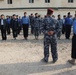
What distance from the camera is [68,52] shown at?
1377 centimetres

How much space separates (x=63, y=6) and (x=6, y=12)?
7585 mm

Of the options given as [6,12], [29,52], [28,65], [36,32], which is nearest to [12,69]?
[28,65]

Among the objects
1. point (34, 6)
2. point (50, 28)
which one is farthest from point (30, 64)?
point (34, 6)

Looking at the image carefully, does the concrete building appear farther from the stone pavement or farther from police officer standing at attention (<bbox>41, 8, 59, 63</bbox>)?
police officer standing at attention (<bbox>41, 8, 59, 63</bbox>)

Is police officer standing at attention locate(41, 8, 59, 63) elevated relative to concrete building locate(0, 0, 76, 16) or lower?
elevated

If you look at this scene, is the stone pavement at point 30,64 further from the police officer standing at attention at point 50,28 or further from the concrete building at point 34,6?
the concrete building at point 34,6

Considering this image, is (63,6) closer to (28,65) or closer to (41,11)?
(41,11)

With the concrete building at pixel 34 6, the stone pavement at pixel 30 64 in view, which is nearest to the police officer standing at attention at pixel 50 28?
the stone pavement at pixel 30 64

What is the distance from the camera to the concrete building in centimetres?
4041

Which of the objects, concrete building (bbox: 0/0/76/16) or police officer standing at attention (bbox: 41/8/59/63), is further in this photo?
concrete building (bbox: 0/0/76/16)

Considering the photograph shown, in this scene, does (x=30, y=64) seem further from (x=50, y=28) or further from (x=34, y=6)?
(x=34, y=6)

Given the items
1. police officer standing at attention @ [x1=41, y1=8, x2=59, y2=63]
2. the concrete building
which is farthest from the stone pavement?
the concrete building

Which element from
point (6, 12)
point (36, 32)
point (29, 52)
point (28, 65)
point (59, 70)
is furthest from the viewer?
point (6, 12)

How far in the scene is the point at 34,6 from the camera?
4100 cm
